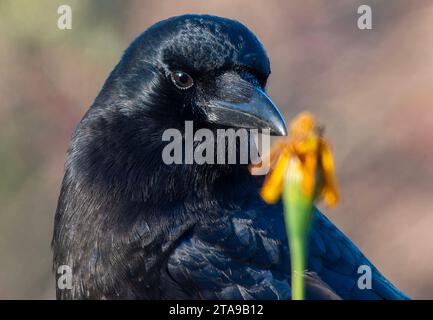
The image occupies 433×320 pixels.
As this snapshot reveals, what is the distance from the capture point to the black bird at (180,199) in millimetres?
5258

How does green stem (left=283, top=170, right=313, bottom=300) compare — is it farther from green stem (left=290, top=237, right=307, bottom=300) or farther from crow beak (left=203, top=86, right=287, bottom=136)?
crow beak (left=203, top=86, right=287, bottom=136)

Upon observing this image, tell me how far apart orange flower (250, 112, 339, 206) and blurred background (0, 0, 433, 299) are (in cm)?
476

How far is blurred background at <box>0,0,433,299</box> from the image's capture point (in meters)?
8.71

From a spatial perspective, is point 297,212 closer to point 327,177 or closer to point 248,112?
point 327,177

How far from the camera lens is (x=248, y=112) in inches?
210

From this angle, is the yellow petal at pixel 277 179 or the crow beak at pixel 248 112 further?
the crow beak at pixel 248 112

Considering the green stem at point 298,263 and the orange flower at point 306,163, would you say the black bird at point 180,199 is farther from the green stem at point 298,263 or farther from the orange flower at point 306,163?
the green stem at point 298,263

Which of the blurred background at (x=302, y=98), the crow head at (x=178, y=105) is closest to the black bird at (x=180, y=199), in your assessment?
the crow head at (x=178, y=105)

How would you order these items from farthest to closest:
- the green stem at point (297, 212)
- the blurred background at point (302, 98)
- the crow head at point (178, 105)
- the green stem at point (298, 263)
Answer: the blurred background at point (302, 98), the crow head at point (178, 105), the green stem at point (297, 212), the green stem at point (298, 263)

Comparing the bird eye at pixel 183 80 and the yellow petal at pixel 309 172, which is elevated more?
the bird eye at pixel 183 80

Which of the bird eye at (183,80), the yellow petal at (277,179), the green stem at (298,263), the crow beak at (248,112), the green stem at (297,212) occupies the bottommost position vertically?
the green stem at (298,263)
